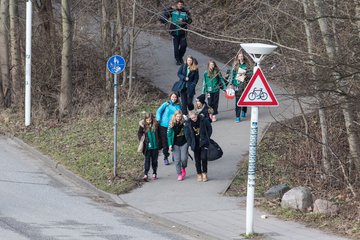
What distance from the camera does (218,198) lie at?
51.8ft

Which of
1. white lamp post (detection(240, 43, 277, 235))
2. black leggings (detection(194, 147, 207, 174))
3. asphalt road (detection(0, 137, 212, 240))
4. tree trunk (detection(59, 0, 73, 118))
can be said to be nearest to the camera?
white lamp post (detection(240, 43, 277, 235))

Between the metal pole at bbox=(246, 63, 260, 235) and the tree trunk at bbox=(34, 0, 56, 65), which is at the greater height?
the tree trunk at bbox=(34, 0, 56, 65)

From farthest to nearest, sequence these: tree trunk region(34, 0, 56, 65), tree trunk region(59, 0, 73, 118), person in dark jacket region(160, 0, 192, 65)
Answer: tree trunk region(34, 0, 56, 65) < person in dark jacket region(160, 0, 192, 65) < tree trunk region(59, 0, 73, 118)

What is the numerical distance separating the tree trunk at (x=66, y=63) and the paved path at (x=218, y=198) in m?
4.65

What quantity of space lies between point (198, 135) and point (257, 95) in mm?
4268

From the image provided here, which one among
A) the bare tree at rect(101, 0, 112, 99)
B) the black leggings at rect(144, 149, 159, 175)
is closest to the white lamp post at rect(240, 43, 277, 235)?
the black leggings at rect(144, 149, 159, 175)

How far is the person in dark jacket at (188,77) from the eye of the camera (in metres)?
21.2

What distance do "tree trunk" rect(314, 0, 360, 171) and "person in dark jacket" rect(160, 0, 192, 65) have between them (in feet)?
31.4

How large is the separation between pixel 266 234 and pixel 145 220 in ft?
8.32

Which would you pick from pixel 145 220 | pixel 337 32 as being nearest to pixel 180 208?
pixel 145 220

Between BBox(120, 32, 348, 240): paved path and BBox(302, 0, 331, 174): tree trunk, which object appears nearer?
BBox(120, 32, 348, 240): paved path

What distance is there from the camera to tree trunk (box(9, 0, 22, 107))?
24922 mm

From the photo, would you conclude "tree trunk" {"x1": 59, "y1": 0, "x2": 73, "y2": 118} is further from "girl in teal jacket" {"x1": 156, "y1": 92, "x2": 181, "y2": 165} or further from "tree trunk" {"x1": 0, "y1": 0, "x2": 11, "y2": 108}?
"girl in teal jacket" {"x1": 156, "y1": 92, "x2": 181, "y2": 165}

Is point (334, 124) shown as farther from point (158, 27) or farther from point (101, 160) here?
point (158, 27)
